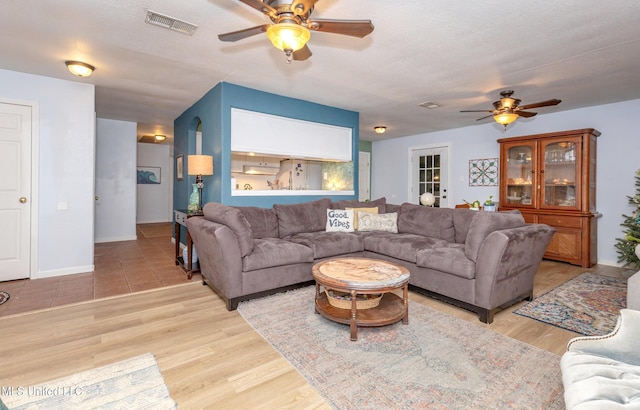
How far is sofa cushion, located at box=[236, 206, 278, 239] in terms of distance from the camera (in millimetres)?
3838

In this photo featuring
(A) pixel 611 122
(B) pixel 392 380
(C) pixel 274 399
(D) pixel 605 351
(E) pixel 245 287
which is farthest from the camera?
(A) pixel 611 122

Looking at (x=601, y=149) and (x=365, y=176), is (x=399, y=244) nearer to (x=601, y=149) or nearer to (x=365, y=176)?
(x=601, y=149)

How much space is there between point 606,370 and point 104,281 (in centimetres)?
454

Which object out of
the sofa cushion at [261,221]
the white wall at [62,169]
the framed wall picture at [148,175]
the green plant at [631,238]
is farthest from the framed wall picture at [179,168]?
the green plant at [631,238]

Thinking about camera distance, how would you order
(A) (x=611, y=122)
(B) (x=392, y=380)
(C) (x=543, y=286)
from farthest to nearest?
(A) (x=611, y=122)
(C) (x=543, y=286)
(B) (x=392, y=380)

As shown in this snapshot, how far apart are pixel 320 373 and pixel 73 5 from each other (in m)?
3.16

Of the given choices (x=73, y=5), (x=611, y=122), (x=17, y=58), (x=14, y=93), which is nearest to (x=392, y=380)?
(x=73, y=5)

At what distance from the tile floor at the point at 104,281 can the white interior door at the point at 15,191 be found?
278 mm

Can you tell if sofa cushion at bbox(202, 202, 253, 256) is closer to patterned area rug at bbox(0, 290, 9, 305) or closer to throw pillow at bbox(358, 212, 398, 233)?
throw pillow at bbox(358, 212, 398, 233)

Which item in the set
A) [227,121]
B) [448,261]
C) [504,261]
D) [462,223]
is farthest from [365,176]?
[504,261]

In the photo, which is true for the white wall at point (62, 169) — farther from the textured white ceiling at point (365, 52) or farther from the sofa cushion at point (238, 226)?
the sofa cushion at point (238, 226)

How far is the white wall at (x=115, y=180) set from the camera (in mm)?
6270

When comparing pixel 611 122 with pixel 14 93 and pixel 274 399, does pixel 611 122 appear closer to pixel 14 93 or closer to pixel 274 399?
pixel 274 399

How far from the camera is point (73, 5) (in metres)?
2.32
